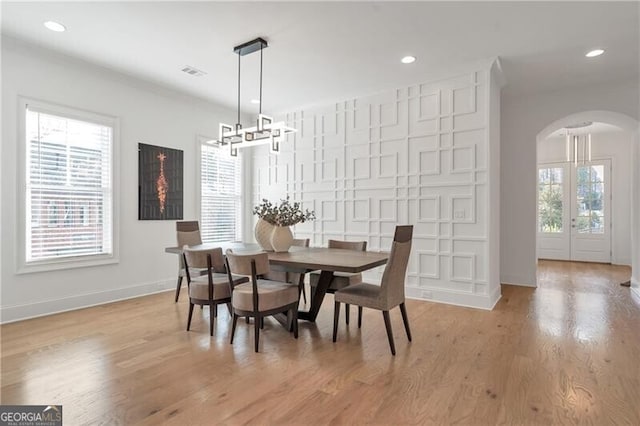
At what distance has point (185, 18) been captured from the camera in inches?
127

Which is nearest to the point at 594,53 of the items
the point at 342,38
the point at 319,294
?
the point at 342,38

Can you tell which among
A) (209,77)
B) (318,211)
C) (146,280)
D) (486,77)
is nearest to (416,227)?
(318,211)

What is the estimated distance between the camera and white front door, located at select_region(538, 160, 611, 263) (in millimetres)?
7812

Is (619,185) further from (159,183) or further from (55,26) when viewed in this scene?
(55,26)

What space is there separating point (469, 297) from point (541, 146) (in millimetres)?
6290

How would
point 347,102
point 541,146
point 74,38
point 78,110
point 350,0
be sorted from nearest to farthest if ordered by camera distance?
point 350,0
point 74,38
point 78,110
point 347,102
point 541,146

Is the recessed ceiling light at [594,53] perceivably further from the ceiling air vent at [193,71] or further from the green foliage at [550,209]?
the green foliage at [550,209]

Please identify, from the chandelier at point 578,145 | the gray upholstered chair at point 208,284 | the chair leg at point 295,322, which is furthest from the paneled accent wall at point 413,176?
the chandelier at point 578,145

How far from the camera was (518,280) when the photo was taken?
5.54 m

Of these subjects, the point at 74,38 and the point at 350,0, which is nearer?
the point at 350,0

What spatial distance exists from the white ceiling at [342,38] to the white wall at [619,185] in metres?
3.90

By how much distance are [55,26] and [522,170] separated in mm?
6385

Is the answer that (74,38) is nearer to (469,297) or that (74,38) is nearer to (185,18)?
(185,18)

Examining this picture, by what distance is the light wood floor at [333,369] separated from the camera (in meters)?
2.00
